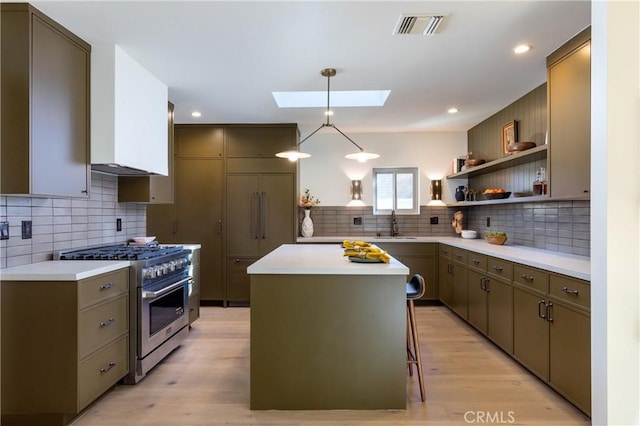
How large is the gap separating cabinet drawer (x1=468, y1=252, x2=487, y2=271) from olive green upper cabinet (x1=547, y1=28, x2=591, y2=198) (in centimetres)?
93

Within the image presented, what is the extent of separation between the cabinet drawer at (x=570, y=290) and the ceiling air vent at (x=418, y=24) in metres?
1.78

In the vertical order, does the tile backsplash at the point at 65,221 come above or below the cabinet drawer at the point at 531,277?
above

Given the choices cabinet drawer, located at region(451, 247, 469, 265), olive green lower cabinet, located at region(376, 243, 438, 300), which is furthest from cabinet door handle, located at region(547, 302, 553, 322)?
olive green lower cabinet, located at region(376, 243, 438, 300)

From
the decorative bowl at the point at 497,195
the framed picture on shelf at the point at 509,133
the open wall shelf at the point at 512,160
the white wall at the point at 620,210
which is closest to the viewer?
the white wall at the point at 620,210

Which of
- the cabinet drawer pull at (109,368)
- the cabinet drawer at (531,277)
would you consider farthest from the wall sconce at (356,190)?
the cabinet drawer pull at (109,368)

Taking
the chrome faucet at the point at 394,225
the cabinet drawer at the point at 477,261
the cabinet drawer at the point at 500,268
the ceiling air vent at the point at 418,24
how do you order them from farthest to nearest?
1. the chrome faucet at the point at 394,225
2. the cabinet drawer at the point at 477,261
3. the cabinet drawer at the point at 500,268
4. the ceiling air vent at the point at 418,24

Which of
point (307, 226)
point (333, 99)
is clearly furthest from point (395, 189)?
point (333, 99)

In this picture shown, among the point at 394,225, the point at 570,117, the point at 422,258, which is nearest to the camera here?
the point at 570,117

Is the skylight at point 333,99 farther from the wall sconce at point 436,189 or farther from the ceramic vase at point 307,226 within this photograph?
the wall sconce at point 436,189

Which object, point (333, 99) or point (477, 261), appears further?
point (333, 99)

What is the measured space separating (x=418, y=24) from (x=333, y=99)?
5.83ft

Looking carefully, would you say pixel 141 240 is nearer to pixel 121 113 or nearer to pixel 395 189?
pixel 121 113

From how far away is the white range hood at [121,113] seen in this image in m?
2.63

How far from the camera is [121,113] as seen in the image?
107 inches
